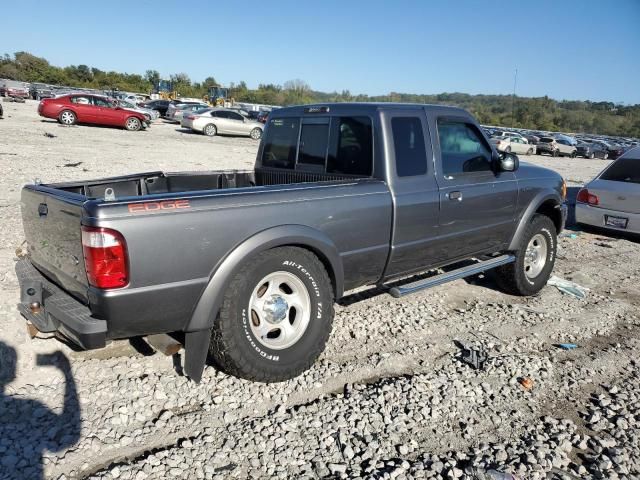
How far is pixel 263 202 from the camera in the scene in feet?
10.5

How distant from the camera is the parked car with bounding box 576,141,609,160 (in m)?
38.3

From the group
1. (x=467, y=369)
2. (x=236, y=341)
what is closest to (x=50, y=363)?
(x=236, y=341)

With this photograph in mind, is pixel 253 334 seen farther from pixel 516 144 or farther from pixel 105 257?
pixel 516 144

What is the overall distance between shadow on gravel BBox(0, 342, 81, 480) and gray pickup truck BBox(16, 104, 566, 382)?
48cm

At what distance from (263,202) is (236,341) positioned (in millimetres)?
915

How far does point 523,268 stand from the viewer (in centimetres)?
537

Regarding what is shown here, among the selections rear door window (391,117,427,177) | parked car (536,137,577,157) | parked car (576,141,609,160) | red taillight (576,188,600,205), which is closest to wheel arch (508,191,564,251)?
rear door window (391,117,427,177)

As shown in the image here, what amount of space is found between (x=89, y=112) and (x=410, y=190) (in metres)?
24.4

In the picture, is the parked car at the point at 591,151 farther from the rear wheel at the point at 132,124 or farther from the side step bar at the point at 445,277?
the side step bar at the point at 445,277

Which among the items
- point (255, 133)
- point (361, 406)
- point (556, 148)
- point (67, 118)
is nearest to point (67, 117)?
point (67, 118)

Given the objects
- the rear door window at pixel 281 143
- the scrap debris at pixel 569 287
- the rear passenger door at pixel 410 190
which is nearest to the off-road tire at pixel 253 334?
the rear passenger door at pixel 410 190

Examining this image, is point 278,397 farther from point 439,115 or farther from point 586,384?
point 439,115

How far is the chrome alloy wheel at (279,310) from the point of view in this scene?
3.34 meters

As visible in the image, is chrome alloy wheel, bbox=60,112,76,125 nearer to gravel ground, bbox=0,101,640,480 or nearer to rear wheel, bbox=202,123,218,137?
rear wheel, bbox=202,123,218,137
